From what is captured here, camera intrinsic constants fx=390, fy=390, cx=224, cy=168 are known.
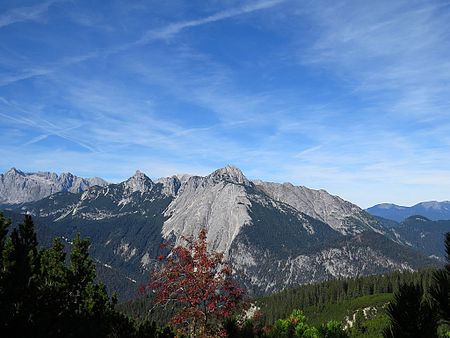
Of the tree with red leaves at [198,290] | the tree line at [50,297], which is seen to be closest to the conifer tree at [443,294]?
the tree with red leaves at [198,290]

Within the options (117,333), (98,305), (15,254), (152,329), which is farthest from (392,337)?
(98,305)

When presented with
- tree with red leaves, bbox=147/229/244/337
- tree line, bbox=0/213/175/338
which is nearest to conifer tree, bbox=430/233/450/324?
tree with red leaves, bbox=147/229/244/337

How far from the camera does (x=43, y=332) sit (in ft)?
52.2

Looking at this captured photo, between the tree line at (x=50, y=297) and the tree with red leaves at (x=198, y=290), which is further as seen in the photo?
the tree with red leaves at (x=198, y=290)

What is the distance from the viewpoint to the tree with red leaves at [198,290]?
20609 millimetres

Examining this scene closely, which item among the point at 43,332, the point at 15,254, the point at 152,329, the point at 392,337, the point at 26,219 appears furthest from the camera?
the point at 26,219

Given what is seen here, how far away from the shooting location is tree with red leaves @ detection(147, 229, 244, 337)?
67.6 ft

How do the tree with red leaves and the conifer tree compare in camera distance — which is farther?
the tree with red leaves

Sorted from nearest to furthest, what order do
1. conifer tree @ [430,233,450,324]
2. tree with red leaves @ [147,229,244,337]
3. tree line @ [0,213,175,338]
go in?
conifer tree @ [430,233,450,324], tree line @ [0,213,175,338], tree with red leaves @ [147,229,244,337]

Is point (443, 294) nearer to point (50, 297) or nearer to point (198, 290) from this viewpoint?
point (198, 290)

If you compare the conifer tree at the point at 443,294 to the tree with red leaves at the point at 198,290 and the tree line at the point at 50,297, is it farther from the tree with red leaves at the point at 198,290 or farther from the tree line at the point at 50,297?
the tree line at the point at 50,297

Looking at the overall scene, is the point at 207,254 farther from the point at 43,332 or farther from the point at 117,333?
the point at 43,332

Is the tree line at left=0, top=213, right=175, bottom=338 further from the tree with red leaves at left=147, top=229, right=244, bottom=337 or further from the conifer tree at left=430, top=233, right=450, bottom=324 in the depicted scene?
the conifer tree at left=430, top=233, right=450, bottom=324

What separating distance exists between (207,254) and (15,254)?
1221 centimetres
